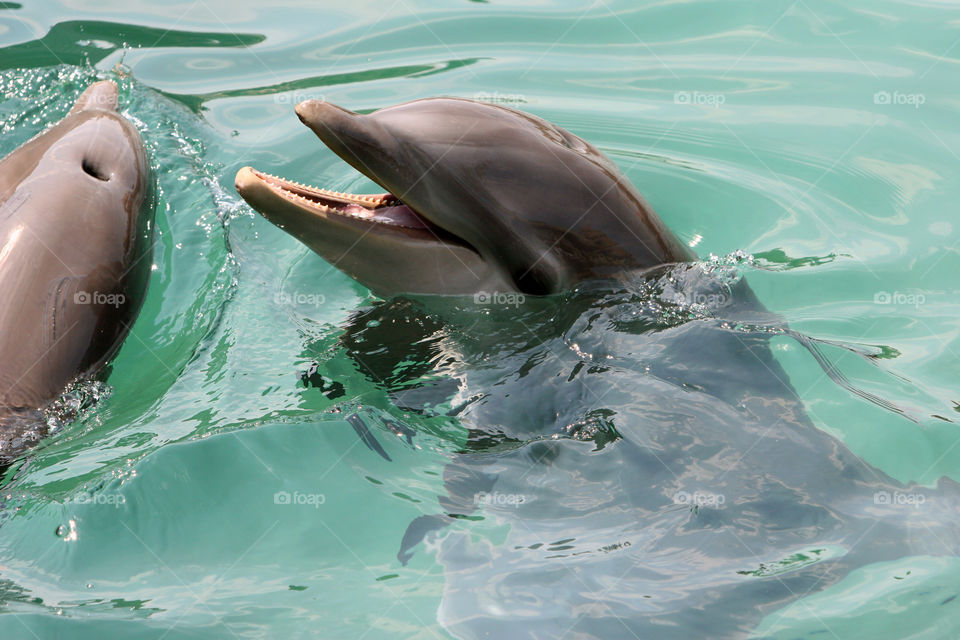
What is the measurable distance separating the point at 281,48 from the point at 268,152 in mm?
2142

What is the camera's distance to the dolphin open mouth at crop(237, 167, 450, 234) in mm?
4230

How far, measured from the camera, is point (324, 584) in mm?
3660

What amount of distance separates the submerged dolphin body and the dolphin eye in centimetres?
180

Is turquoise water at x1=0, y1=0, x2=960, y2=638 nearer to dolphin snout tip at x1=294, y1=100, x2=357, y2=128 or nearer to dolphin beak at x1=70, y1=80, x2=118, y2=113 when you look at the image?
dolphin beak at x1=70, y1=80, x2=118, y2=113

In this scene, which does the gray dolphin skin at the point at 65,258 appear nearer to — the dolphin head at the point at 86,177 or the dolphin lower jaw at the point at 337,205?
the dolphin head at the point at 86,177

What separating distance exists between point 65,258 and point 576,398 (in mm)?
2626

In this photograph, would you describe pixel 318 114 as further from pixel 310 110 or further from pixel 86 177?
pixel 86 177

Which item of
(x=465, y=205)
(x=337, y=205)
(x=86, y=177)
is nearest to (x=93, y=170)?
(x=86, y=177)

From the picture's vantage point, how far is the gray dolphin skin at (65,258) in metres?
4.45

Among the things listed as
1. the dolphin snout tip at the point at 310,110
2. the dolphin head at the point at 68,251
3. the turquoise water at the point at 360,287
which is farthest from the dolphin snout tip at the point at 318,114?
the dolphin head at the point at 68,251

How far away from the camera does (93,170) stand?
5.61 metres

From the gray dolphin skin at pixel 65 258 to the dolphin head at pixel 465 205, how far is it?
1202 mm

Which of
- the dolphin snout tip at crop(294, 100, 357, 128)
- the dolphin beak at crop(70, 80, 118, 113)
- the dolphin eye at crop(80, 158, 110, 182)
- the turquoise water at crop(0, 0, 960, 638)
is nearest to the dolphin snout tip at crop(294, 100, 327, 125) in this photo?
the dolphin snout tip at crop(294, 100, 357, 128)

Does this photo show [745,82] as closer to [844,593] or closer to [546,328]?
[546,328]
